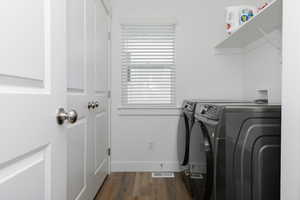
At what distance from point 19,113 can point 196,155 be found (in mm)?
1241

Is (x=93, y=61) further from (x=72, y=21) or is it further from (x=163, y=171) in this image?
(x=163, y=171)

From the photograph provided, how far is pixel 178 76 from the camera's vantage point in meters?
2.75

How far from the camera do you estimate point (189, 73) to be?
2748 mm

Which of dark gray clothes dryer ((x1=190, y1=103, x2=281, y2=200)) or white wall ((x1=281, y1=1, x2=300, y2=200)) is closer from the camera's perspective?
white wall ((x1=281, y1=1, x2=300, y2=200))

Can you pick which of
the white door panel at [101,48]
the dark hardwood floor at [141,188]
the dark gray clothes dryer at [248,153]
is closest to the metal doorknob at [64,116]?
the dark gray clothes dryer at [248,153]

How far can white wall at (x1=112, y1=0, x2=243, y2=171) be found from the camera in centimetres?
272

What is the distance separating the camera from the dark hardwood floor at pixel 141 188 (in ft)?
6.79

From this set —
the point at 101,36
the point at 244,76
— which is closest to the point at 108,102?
the point at 101,36

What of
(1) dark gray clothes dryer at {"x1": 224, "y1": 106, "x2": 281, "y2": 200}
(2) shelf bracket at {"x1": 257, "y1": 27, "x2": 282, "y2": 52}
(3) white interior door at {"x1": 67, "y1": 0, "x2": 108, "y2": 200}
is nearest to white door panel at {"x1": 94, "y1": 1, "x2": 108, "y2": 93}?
(3) white interior door at {"x1": 67, "y1": 0, "x2": 108, "y2": 200}

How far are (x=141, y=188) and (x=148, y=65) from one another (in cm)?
141

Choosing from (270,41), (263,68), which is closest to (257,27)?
(270,41)

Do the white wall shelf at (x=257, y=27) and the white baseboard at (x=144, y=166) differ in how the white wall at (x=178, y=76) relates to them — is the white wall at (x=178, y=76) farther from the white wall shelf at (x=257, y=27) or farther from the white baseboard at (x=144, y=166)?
the white wall shelf at (x=257, y=27)

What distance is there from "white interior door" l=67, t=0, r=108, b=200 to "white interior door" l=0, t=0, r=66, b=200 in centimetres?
54

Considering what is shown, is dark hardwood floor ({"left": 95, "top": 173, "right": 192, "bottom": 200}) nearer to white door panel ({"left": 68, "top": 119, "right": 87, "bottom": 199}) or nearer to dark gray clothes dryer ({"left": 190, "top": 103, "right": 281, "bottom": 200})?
white door panel ({"left": 68, "top": 119, "right": 87, "bottom": 199})
